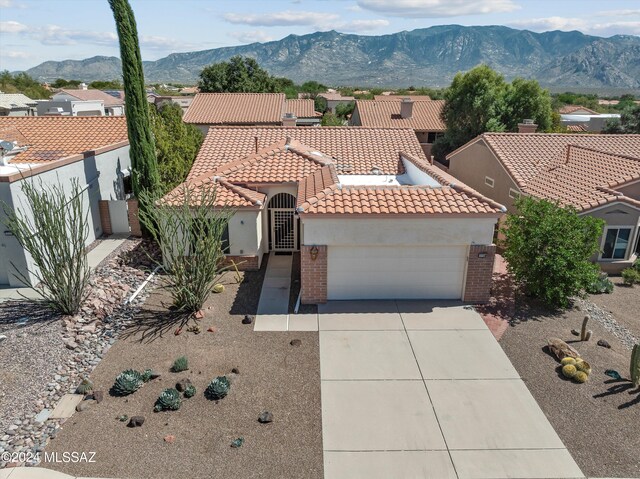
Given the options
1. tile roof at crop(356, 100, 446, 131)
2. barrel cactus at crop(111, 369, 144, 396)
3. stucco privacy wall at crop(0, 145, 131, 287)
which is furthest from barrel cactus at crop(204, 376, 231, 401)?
tile roof at crop(356, 100, 446, 131)

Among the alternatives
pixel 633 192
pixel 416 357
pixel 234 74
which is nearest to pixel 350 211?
pixel 416 357

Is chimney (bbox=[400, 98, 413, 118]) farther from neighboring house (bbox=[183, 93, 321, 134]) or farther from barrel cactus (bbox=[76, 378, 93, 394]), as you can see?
barrel cactus (bbox=[76, 378, 93, 394])

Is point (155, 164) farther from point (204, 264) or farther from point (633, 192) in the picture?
point (633, 192)

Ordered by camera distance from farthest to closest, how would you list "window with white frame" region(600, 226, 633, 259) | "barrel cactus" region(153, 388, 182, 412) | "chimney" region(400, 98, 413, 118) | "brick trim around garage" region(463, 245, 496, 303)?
"chimney" region(400, 98, 413, 118) → "window with white frame" region(600, 226, 633, 259) → "brick trim around garage" region(463, 245, 496, 303) → "barrel cactus" region(153, 388, 182, 412)

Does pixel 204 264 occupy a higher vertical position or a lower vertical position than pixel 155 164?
lower

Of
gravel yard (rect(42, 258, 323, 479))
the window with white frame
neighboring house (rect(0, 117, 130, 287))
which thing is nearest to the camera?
gravel yard (rect(42, 258, 323, 479))
